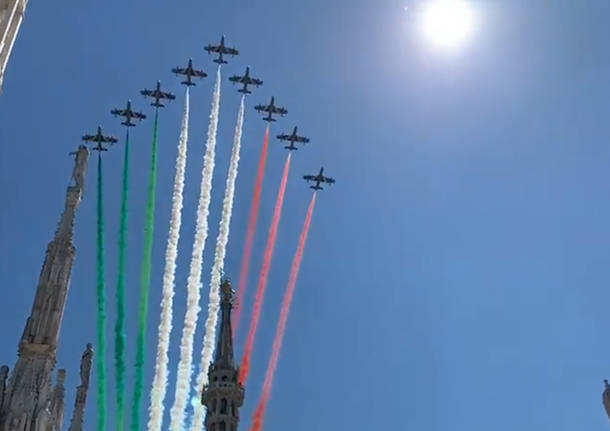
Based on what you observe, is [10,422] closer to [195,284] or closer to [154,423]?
[154,423]

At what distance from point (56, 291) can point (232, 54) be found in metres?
54.1

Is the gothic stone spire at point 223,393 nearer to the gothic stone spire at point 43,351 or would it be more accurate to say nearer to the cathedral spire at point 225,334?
the cathedral spire at point 225,334

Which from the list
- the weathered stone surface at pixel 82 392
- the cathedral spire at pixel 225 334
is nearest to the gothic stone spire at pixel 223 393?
the cathedral spire at pixel 225 334

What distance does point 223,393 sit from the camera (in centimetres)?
7025

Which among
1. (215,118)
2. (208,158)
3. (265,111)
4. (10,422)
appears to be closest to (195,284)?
(208,158)

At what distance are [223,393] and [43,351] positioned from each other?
15451mm

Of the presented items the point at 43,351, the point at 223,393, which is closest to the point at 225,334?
the point at 223,393

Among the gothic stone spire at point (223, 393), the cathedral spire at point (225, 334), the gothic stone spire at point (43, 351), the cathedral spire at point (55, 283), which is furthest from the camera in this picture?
the cathedral spire at point (225, 334)

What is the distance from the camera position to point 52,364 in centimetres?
6288

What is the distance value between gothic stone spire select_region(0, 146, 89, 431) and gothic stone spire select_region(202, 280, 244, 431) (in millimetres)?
12216

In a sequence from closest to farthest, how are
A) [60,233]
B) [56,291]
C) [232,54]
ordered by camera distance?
[56,291] < [60,233] < [232,54]

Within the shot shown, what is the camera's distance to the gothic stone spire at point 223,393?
68500 mm

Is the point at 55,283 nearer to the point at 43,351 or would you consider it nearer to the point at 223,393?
the point at 43,351

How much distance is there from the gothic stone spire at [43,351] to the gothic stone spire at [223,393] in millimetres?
12216
